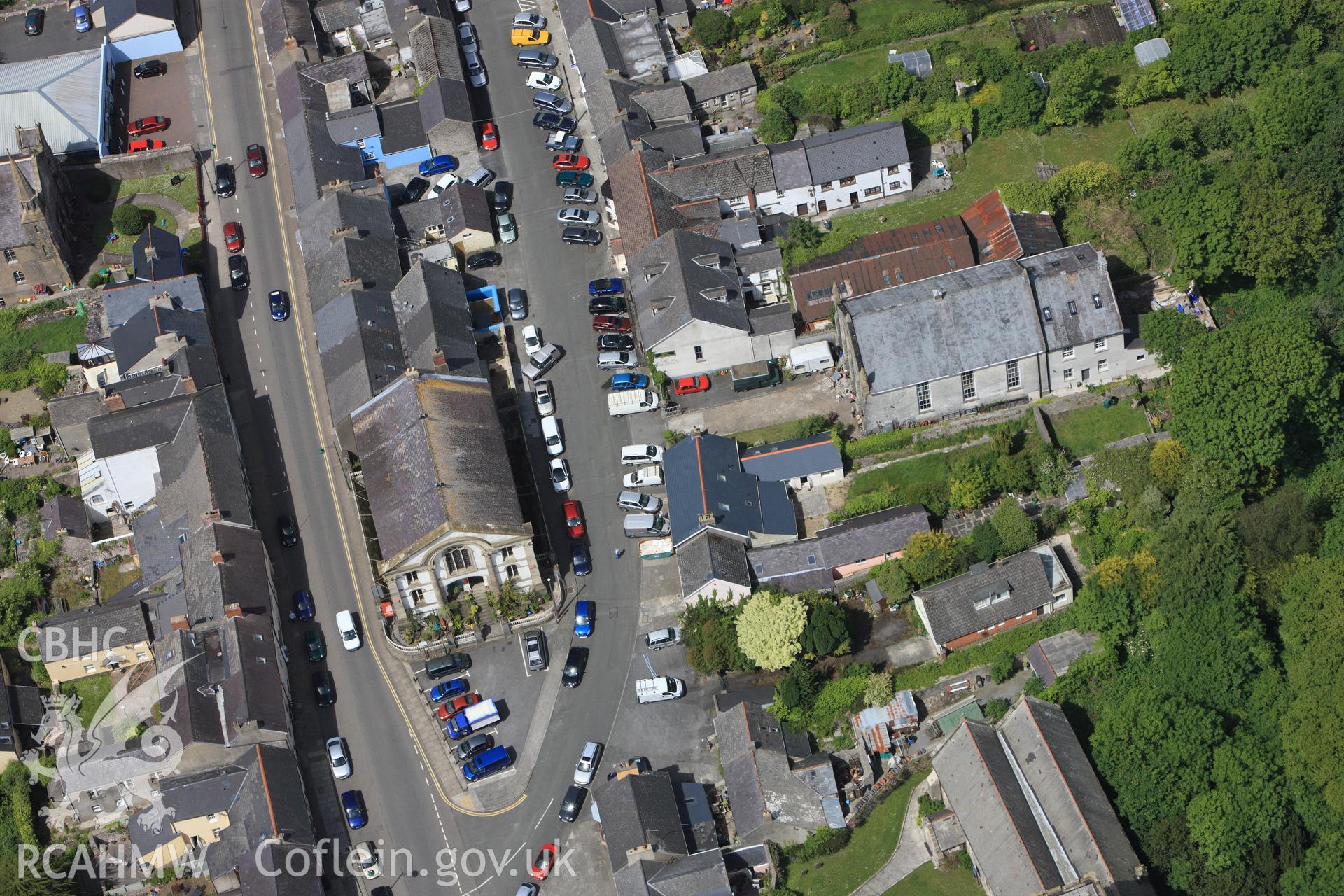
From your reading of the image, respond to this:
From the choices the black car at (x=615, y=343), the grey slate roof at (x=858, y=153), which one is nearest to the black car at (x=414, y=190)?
the black car at (x=615, y=343)

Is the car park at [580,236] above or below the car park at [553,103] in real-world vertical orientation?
below

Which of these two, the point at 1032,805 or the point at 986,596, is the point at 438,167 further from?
the point at 1032,805

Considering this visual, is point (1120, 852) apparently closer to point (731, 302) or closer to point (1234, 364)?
point (1234, 364)

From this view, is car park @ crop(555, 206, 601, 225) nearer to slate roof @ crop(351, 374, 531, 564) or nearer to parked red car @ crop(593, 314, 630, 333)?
parked red car @ crop(593, 314, 630, 333)

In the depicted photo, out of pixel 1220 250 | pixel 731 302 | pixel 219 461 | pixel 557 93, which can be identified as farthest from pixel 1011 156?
pixel 219 461

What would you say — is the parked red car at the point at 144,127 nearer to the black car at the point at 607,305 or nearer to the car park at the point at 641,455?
the black car at the point at 607,305

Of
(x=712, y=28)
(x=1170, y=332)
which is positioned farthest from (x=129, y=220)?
(x=1170, y=332)
